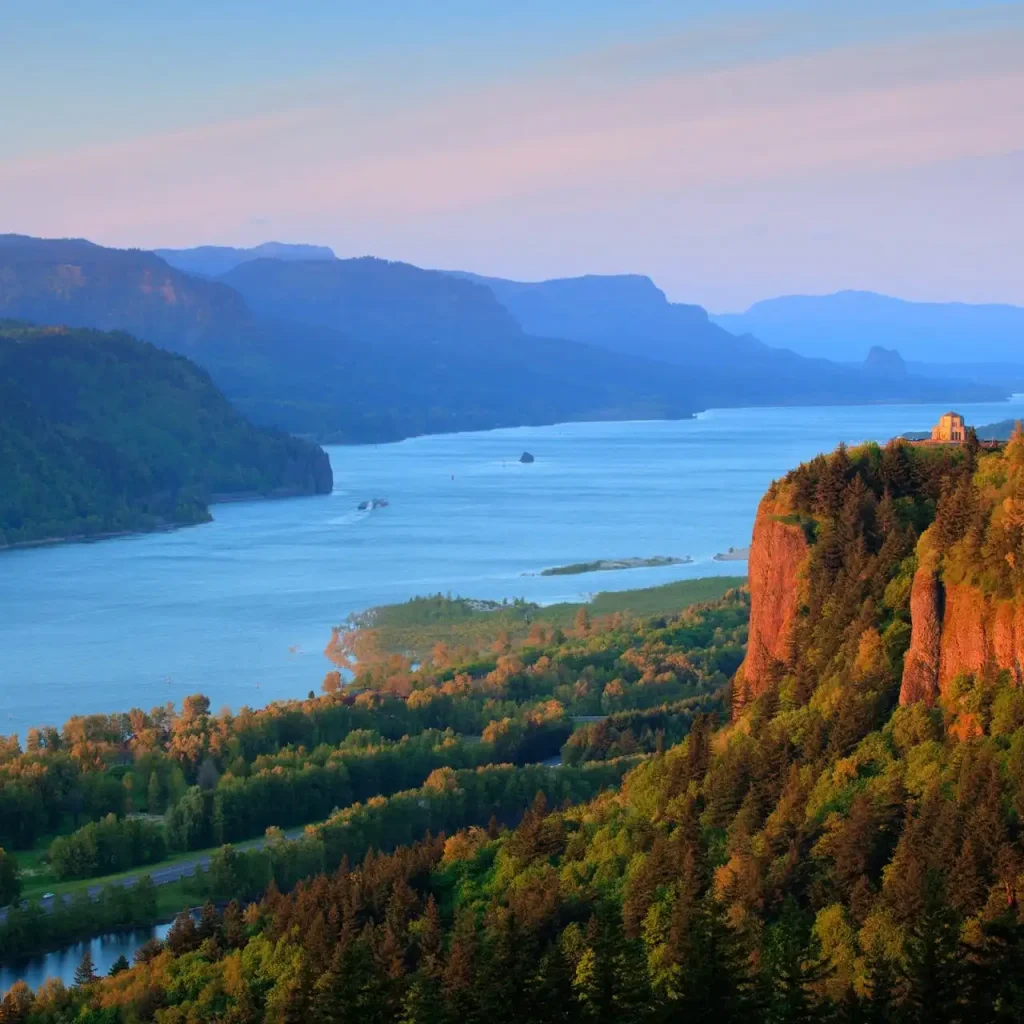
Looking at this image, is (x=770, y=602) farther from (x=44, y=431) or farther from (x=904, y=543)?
(x=44, y=431)

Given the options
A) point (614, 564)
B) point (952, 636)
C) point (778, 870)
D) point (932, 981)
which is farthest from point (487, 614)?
point (932, 981)

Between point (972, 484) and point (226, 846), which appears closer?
point (972, 484)

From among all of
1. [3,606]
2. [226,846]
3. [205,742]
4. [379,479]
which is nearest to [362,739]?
[205,742]

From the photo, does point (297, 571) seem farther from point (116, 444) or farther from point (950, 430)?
point (950, 430)

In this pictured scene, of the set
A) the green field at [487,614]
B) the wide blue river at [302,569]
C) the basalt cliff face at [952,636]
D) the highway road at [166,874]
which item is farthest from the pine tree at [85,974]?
the green field at [487,614]

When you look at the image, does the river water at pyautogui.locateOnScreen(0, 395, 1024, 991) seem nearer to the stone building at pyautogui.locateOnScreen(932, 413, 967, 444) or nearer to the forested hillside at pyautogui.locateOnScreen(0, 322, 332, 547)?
the forested hillside at pyautogui.locateOnScreen(0, 322, 332, 547)

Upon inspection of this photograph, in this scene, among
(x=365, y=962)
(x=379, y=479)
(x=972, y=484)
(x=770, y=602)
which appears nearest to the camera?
(x=365, y=962)

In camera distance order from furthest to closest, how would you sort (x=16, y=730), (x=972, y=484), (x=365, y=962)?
(x=16, y=730)
(x=972, y=484)
(x=365, y=962)
